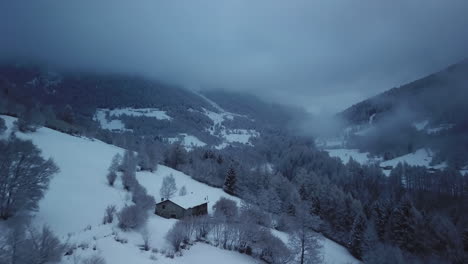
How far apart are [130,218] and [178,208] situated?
1468 centimetres

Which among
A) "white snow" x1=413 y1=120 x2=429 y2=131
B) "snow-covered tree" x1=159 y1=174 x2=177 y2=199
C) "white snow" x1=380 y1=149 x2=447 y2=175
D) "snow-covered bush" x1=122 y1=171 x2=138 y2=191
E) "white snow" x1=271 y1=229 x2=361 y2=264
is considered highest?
"white snow" x1=413 y1=120 x2=429 y2=131

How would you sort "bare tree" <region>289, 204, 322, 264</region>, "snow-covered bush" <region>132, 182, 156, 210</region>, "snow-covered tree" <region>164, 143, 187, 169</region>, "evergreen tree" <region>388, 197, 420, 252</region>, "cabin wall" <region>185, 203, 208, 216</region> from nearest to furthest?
"bare tree" <region>289, 204, 322, 264</region> → "snow-covered bush" <region>132, 182, 156, 210</region> → "cabin wall" <region>185, 203, 208, 216</region> → "evergreen tree" <region>388, 197, 420, 252</region> → "snow-covered tree" <region>164, 143, 187, 169</region>

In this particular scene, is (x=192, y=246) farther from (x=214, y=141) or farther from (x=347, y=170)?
(x=214, y=141)

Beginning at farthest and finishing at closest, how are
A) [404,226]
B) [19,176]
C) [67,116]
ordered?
[67,116], [404,226], [19,176]

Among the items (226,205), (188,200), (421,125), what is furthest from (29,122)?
(421,125)

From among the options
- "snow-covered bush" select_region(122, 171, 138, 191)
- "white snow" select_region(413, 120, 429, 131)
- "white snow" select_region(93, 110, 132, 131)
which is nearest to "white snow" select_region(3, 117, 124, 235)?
"snow-covered bush" select_region(122, 171, 138, 191)

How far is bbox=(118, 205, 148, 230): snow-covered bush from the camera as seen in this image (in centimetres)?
2400

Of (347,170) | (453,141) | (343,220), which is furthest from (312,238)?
(453,141)

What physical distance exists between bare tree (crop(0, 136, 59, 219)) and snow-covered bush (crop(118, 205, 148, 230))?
7.15 m

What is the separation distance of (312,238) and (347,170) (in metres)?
83.2

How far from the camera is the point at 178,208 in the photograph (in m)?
38.4

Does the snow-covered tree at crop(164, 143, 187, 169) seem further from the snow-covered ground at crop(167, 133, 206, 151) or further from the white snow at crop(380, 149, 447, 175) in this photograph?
the white snow at crop(380, 149, 447, 175)

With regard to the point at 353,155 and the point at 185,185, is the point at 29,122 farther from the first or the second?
the point at 353,155

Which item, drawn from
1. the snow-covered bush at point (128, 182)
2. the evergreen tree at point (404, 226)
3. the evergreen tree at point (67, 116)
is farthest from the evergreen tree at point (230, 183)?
the evergreen tree at point (67, 116)
